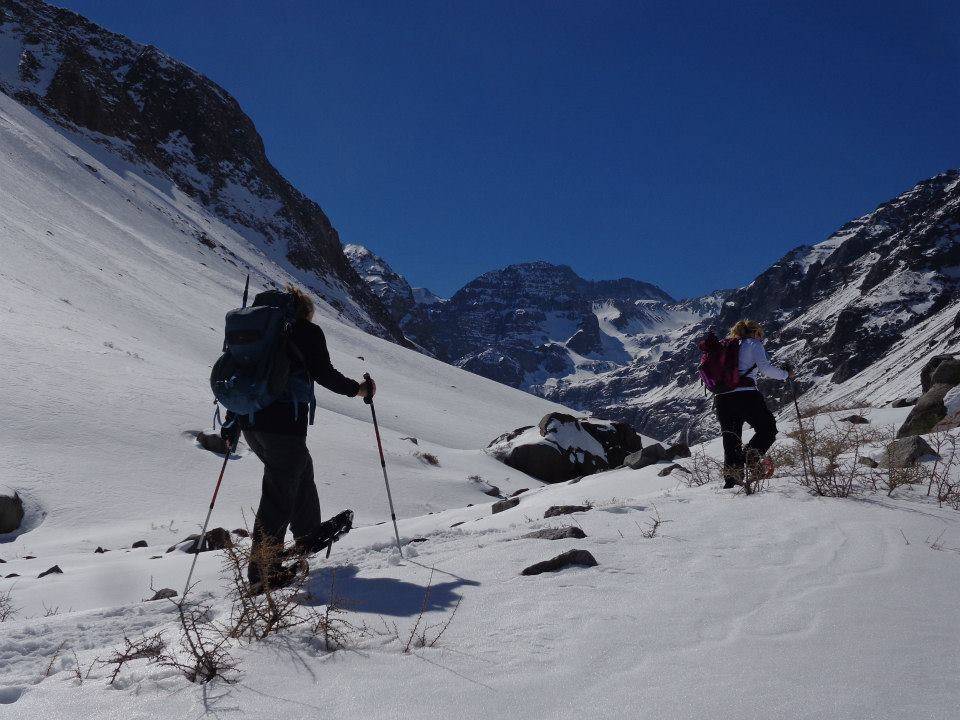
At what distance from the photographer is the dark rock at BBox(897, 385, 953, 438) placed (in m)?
7.69

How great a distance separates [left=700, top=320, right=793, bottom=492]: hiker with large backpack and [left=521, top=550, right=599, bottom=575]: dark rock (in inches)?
114

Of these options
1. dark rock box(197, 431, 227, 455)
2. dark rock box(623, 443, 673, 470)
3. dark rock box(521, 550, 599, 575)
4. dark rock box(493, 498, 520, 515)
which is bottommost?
dark rock box(197, 431, 227, 455)

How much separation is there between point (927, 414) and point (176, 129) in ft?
299

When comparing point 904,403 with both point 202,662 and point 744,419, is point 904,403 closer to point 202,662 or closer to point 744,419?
point 744,419

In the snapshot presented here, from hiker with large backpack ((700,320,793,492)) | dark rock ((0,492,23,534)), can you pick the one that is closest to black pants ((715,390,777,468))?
hiker with large backpack ((700,320,793,492))

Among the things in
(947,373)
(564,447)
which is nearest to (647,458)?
(947,373)

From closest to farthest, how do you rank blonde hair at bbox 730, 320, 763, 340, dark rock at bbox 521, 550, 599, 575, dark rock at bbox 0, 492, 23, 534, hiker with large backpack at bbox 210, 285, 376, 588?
1. dark rock at bbox 521, 550, 599, 575
2. hiker with large backpack at bbox 210, 285, 376, 588
3. blonde hair at bbox 730, 320, 763, 340
4. dark rock at bbox 0, 492, 23, 534

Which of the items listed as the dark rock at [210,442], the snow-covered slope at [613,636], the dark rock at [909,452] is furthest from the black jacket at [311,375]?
the dark rock at [210,442]

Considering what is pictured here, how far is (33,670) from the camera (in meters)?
2.22

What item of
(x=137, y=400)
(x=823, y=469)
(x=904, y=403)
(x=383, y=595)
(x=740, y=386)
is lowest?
(x=137, y=400)

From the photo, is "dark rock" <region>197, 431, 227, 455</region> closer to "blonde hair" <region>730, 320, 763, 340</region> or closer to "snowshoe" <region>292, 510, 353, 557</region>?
"snowshoe" <region>292, 510, 353, 557</region>

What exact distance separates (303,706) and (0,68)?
78116mm

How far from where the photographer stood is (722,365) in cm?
591

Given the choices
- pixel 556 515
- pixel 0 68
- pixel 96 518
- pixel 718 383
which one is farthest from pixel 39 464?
pixel 0 68
